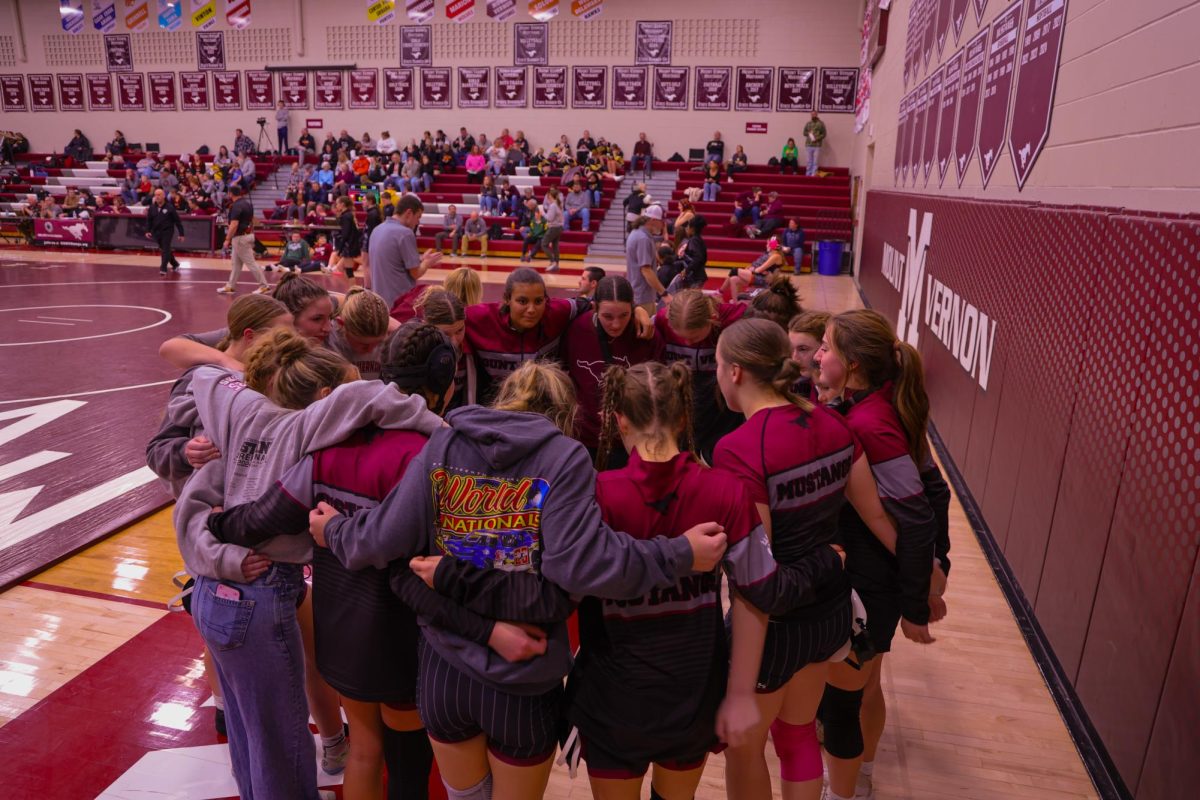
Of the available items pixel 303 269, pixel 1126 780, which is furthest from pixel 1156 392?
pixel 303 269

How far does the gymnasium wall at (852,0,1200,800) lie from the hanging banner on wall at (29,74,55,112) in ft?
125

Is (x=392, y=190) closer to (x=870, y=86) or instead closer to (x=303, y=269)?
(x=303, y=269)

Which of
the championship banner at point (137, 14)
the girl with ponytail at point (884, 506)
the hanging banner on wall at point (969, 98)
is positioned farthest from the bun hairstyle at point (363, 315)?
the championship banner at point (137, 14)

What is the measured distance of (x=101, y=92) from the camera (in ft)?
104

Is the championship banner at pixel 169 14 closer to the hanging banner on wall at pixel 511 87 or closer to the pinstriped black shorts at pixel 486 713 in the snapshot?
the hanging banner on wall at pixel 511 87

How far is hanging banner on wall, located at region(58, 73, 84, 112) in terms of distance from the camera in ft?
105

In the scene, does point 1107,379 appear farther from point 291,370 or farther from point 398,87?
point 398,87

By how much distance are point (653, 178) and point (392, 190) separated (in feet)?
27.8

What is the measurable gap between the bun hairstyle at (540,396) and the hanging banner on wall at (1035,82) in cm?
445

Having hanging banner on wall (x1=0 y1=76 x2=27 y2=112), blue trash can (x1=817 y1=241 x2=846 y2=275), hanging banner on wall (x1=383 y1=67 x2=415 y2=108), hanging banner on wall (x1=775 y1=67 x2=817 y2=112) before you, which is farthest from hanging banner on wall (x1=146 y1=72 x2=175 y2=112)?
blue trash can (x1=817 y1=241 x2=846 y2=275)

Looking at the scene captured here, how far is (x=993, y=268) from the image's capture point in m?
5.51

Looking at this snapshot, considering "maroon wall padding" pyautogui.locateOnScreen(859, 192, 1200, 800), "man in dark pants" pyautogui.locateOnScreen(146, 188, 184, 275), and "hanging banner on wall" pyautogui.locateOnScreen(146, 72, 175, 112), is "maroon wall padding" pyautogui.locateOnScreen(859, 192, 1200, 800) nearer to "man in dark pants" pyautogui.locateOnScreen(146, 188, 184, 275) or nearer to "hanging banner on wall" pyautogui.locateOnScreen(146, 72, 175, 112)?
"man in dark pants" pyautogui.locateOnScreen(146, 188, 184, 275)

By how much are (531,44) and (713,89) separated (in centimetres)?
660

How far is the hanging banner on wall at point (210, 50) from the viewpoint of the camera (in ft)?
99.2
